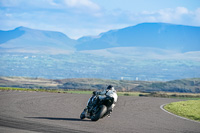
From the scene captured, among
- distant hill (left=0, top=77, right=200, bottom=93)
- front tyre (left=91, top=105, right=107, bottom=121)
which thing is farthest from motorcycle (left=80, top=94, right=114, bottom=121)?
distant hill (left=0, top=77, right=200, bottom=93)

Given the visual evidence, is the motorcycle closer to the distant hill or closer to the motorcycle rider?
the motorcycle rider

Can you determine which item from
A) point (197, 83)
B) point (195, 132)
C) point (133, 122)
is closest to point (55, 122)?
point (133, 122)

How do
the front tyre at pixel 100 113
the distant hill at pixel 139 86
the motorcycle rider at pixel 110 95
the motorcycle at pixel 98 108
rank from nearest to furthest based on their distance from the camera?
the front tyre at pixel 100 113 → the motorcycle at pixel 98 108 → the motorcycle rider at pixel 110 95 → the distant hill at pixel 139 86

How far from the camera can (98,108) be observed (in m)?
18.0

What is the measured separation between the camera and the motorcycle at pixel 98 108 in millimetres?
17703

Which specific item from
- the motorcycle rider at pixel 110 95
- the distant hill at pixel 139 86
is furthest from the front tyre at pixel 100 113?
the distant hill at pixel 139 86

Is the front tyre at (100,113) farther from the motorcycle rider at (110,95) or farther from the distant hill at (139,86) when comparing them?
the distant hill at (139,86)

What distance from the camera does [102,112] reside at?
58.2ft

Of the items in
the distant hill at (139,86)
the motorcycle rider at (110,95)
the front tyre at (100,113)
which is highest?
the distant hill at (139,86)

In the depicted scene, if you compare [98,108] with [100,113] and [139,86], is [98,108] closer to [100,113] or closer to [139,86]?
[100,113]

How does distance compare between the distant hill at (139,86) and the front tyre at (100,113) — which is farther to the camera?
the distant hill at (139,86)

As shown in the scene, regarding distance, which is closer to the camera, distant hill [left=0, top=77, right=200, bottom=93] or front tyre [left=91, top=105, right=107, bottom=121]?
front tyre [left=91, top=105, right=107, bottom=121]

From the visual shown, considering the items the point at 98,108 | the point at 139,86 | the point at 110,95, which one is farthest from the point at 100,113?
the point at 139,86

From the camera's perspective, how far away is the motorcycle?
17703 mm
